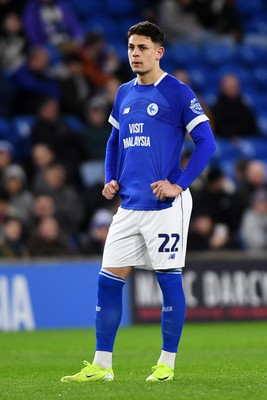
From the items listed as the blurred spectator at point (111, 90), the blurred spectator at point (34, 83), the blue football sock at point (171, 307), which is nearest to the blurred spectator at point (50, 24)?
the blurred spectator at point (34, 83)

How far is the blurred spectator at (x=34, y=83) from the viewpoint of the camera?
17.1m

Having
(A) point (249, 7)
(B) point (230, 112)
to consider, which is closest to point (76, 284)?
(B) point (230, 112)

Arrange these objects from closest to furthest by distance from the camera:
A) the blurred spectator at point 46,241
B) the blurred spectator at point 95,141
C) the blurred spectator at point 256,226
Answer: the blurred spectator at point 46,241, the blurred spectator at point 256,226, the blurred spectator at point 95,141

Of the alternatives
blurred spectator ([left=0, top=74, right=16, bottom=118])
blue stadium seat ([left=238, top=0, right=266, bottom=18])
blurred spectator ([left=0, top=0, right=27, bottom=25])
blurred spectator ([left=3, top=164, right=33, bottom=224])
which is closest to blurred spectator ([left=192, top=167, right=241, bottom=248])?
blurred spectator ([left=3, top=164, right=33, bottom=224])

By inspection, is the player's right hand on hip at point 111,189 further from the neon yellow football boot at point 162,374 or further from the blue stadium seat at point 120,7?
the blue stadium seat at point 120,7

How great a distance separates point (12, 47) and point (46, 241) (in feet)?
13.9

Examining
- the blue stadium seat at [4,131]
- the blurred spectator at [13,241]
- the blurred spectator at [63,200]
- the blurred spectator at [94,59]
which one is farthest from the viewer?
the blurred spectator at [94,59]

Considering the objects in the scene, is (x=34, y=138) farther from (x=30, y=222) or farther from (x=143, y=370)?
(x=143, y=370)

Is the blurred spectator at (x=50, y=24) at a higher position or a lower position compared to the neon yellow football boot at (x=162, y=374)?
higher

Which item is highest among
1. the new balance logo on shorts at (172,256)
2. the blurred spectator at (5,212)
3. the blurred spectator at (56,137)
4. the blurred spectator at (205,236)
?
the blurred spectator at (56,137)

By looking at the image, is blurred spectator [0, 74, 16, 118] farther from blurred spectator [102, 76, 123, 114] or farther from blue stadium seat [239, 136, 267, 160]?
blue stadium seat [239, 136, 267, 160]

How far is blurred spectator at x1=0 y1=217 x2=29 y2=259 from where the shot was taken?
14.7m

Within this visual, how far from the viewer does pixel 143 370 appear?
862 centimetres

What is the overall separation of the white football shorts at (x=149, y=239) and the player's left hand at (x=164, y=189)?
147 millimetres
